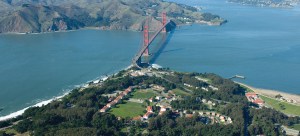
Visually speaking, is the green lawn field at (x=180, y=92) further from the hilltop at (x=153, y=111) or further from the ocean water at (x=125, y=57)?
the ocean water at (x=125, y=57)

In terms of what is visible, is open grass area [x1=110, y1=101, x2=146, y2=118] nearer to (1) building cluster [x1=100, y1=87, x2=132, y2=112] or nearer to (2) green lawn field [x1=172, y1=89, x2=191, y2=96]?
(1) building cluster [x1=100, y1=87, x2=132, y2=112]

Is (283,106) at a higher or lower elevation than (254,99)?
lower

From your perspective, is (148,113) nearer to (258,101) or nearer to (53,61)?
(258,101)

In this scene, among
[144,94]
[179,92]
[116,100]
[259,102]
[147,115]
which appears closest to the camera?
[147,115]

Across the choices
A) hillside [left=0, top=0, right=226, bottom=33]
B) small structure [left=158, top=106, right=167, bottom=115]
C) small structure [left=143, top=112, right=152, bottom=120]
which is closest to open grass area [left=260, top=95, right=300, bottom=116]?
small structure [left=158, top=106, right=167, bottom=115]

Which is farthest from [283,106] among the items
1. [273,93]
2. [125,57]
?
[125,57]

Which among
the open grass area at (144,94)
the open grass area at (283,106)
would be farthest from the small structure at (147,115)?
the open grass area at (283,106)

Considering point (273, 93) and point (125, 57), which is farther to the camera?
point (125, 57)
